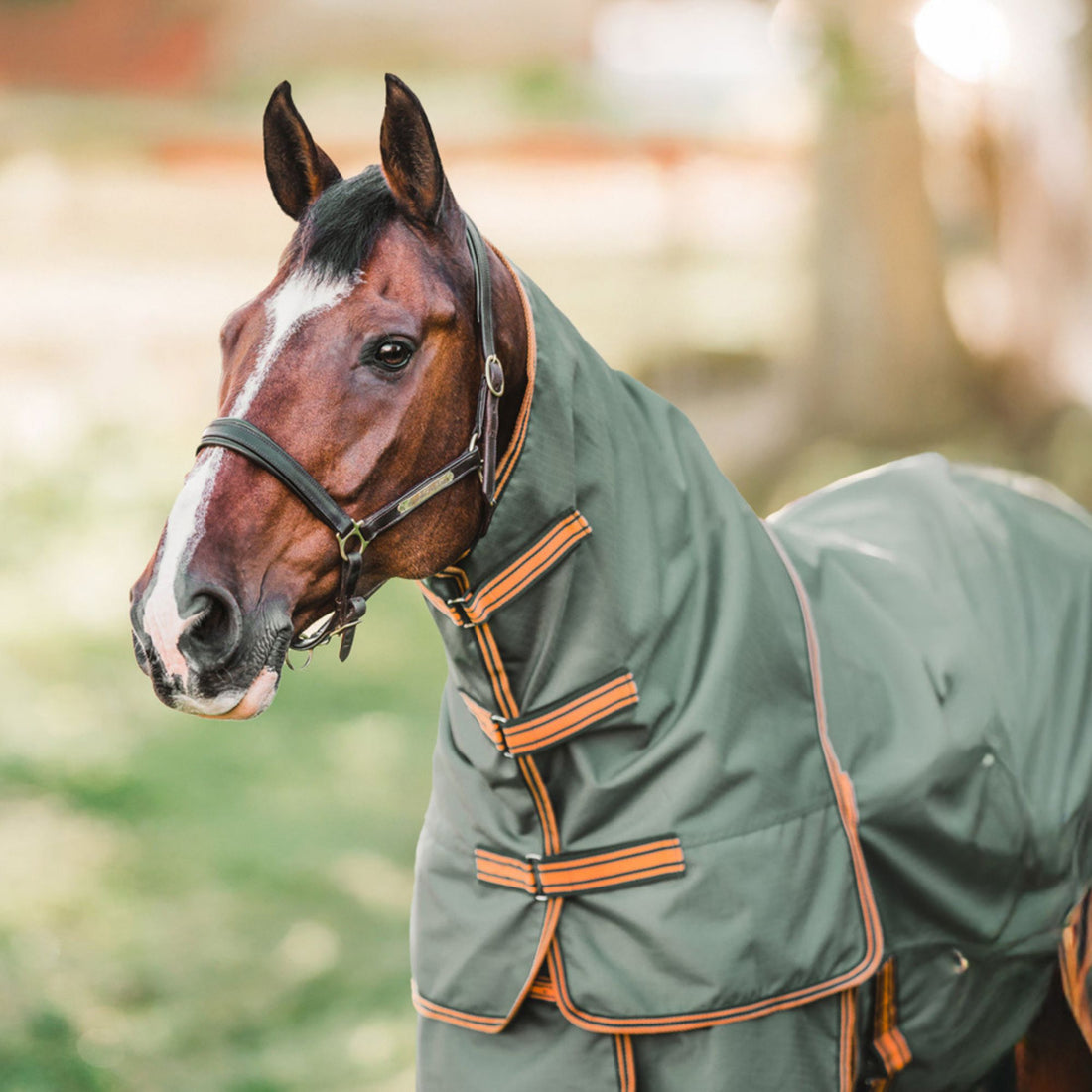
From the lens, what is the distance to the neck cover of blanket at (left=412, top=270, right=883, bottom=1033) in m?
1.96

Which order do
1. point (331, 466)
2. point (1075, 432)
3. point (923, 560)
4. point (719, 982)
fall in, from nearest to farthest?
point (331, 466)
point (719, 982)
point (923, 560)
point (1075, 432)

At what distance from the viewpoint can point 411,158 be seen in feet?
6.04

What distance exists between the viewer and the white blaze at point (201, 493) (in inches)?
64.1

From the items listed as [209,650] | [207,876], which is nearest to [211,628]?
[209,650]

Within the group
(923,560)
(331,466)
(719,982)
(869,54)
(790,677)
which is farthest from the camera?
(869,54)

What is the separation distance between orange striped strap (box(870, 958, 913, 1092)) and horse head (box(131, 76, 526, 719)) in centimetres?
105

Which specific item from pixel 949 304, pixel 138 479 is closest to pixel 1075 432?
pixel 949 304

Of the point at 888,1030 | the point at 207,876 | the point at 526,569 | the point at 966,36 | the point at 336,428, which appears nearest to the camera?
the point at 336,428

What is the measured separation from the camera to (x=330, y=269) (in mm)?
1808

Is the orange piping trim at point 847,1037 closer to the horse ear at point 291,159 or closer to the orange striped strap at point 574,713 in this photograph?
the orange striped strap at point 574,713

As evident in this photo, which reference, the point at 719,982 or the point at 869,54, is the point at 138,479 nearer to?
the point at 869,54

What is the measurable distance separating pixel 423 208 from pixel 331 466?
0.40 m

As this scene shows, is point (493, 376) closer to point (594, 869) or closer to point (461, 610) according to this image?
point (461, 610)

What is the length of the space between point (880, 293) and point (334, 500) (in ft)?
25.1
